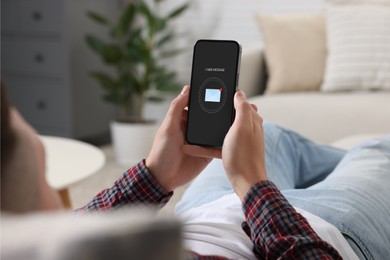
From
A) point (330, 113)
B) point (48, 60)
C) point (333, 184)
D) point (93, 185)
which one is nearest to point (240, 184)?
point (333, 184)

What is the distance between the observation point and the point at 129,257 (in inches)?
9.7

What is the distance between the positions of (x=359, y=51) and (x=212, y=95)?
6.05 ft

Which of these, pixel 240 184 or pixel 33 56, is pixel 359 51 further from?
pixel 240 184

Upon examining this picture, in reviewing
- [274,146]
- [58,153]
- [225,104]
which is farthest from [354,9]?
[225,104]

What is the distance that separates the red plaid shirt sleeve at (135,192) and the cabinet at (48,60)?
250 cm

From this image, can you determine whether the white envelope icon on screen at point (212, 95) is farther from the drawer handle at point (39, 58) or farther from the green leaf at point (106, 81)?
the drawer handle at point (39, 58)

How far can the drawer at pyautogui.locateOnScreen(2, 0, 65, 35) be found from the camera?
3111 millimetres

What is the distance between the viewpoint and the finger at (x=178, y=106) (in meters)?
0.75

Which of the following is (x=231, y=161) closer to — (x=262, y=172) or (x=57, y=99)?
(x=262, y=172)

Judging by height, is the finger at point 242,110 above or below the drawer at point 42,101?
above

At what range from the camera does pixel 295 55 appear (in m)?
2.60

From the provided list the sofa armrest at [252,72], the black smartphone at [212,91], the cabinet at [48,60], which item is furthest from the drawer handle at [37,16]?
the black smartphone at [212,91]

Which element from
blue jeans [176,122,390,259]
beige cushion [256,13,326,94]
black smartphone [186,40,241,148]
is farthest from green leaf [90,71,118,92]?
black smartphone [186,40,241,148]

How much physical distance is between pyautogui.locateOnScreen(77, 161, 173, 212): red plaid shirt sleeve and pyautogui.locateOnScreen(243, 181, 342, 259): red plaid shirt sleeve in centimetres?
13
